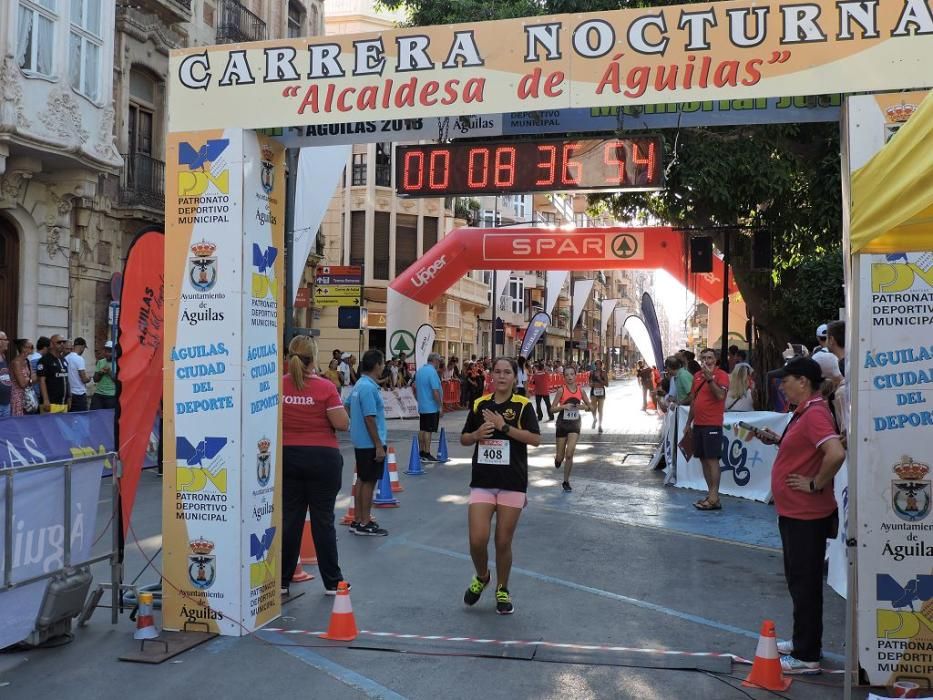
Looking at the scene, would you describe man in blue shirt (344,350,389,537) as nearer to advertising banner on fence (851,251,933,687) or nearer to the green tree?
advertising banner on fence (851,251,933,687)

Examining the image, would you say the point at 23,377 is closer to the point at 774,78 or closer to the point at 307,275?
the point at 774,78

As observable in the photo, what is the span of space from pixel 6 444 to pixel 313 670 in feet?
24.1

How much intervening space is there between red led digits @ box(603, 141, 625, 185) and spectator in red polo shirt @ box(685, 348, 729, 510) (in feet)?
16.1

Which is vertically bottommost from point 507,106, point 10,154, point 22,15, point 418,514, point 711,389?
point 418,514

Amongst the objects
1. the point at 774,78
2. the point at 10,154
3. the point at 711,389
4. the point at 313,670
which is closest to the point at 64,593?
the point at 313,670

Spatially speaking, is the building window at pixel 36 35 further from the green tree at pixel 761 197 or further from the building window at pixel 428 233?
the building window at pixel 428 233

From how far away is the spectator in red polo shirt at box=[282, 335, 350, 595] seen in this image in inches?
263

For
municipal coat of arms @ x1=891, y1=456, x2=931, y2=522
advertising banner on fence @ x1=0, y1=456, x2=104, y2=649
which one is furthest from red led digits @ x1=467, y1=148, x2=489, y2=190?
municipal coat of arms @ x1=891, y1=456, x2=931, y2=522

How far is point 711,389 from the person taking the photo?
436 inches

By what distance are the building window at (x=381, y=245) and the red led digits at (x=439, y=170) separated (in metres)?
35.2

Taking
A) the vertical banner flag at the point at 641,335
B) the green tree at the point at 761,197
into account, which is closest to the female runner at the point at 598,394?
the vertical banner flag at the point at 641,335

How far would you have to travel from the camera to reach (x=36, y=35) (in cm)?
1616

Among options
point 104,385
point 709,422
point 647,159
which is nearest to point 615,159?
point 647,159

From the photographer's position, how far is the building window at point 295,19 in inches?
1212
